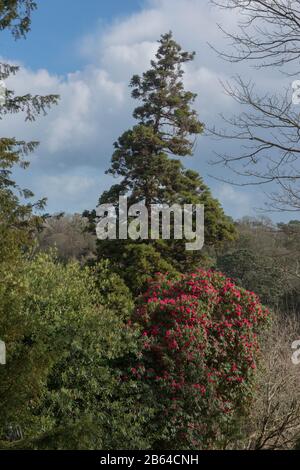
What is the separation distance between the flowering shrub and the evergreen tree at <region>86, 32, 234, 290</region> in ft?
30.4

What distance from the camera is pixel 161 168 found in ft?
73.4

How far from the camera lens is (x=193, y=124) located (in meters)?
23.4

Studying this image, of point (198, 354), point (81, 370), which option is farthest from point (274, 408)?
point (81, 370)

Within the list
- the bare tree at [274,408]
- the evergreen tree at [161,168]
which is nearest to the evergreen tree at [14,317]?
the bare tree at [274,408]

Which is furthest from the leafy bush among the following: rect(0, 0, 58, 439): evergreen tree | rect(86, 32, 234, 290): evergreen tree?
rect(86, 32, 234, 290): evergreen tree

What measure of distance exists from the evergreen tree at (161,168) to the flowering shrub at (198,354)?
365 inches

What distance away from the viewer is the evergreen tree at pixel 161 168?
21.4 metres

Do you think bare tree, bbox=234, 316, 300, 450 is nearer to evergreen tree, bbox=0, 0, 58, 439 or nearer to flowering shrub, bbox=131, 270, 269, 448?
flowering shrub, bbox=131, 270, 269, 448

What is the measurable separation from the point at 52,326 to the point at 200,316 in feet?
8.82

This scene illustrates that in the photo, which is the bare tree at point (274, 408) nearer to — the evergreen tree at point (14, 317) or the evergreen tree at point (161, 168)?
the evergreen tree at point (14, 317)

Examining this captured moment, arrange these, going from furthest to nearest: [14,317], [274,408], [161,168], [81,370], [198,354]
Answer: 1. [161,168]
2. [198,354]
3. [274,408]
4. [81,370]
5. [14,317]

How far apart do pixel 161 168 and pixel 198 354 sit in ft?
43.7

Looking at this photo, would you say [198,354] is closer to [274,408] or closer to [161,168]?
[274,408]
